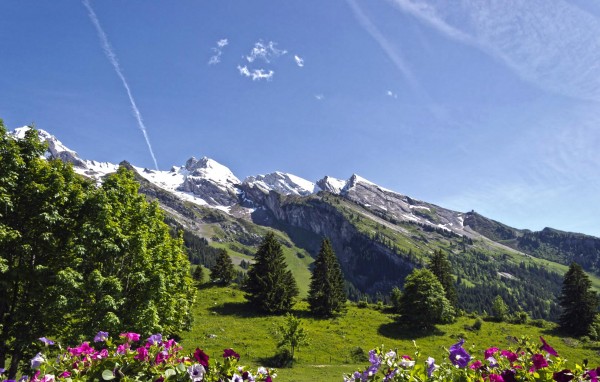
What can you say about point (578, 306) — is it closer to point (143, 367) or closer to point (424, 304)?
point (424, 304)

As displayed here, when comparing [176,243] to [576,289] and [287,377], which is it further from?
[576,289]

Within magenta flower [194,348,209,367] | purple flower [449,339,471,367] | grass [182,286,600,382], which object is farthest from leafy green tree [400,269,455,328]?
magenta flower [194,348,209,367]

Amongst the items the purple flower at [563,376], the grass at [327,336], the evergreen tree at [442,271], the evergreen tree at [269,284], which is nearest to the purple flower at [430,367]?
the purple flower at [563,376]

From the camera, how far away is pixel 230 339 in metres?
49.1

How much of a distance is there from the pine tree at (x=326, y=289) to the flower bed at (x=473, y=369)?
60.8 metres

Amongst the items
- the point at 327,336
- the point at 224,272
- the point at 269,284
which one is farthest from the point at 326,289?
the point at 224,272

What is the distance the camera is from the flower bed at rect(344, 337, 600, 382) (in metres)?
4.73

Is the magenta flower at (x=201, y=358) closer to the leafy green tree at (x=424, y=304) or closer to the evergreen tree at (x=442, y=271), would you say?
the leafy green tree at (x=424, y=304)

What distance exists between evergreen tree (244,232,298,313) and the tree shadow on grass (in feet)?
53.3

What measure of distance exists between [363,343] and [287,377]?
20448 mm

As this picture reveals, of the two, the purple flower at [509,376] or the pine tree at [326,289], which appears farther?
the pine tree at [326,289]

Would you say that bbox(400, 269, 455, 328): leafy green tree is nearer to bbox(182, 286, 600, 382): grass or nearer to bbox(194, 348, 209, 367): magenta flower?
bbox(182, 286, 600, 382): grass

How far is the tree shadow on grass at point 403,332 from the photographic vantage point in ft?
191

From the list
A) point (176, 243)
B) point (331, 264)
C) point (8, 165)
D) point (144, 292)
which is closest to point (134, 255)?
point (144, 292)
